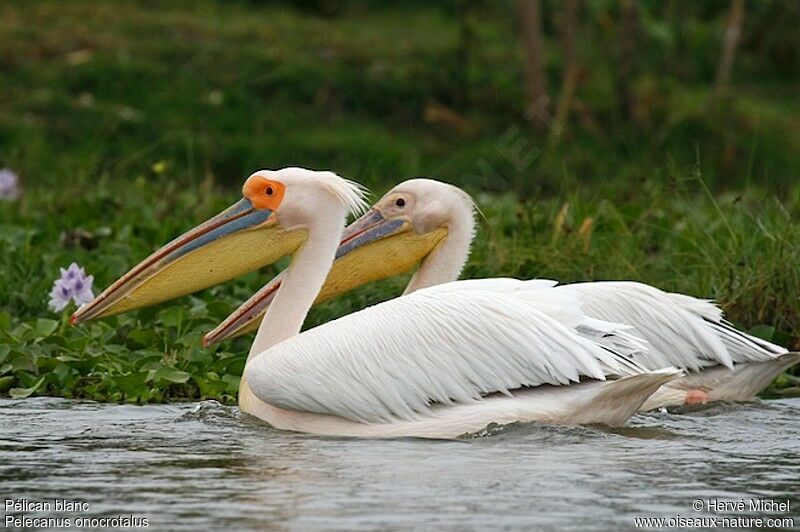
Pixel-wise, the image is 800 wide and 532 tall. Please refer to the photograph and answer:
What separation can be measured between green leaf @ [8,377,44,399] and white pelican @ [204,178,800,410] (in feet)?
2.11

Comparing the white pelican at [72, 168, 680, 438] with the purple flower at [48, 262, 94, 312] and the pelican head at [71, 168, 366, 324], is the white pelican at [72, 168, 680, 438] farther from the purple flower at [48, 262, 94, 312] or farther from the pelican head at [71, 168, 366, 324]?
the purple flower at [48, 262, 94, 312]

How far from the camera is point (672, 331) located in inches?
247

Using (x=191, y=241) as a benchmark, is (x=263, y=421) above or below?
below

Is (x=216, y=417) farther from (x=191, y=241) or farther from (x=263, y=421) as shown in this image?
(x=191, y=241)

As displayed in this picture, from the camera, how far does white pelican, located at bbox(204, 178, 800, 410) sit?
624 cm

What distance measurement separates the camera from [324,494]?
456cm

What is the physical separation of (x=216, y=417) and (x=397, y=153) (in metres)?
7.32

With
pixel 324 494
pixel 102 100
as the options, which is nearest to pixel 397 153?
pixel 102 100

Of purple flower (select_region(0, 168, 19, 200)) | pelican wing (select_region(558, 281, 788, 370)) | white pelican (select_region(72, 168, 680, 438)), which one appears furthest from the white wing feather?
purple flower (select_region(0, 168, 19, 200))

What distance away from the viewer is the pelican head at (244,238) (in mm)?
6051

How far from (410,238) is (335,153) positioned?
6.30 m

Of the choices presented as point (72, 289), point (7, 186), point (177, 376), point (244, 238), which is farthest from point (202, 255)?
point (7, 186)

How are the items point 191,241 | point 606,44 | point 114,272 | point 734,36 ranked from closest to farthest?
point 191,241 < point 114,272 < point 734,36 < point 606,44

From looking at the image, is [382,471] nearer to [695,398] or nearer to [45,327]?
[695,398]
